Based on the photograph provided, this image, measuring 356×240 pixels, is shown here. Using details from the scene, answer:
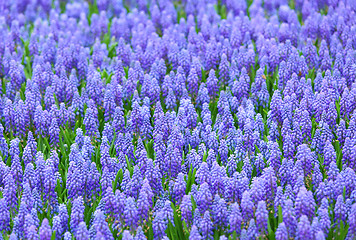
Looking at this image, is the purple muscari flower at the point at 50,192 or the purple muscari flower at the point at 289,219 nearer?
the purple muscari flower at the point at 289,219

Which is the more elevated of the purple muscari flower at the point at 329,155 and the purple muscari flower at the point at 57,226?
the purple muscari flower at the point at 329,155

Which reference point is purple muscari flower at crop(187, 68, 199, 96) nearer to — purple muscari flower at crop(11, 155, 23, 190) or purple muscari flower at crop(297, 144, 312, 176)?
purple muscari flower at crop(297, 144, 312, 176)

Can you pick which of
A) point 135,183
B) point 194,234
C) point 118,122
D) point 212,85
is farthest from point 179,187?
point 212,85

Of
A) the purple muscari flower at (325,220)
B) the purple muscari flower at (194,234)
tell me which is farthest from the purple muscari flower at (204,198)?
the purple muscari flower at (325,220)

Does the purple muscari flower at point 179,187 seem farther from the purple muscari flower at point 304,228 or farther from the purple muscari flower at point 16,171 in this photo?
the purple muscari flower at point 16,171

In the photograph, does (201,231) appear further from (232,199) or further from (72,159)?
(72,159)

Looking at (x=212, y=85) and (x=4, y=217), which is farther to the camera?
(x=212, y=85)

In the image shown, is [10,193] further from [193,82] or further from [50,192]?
[193,82]
